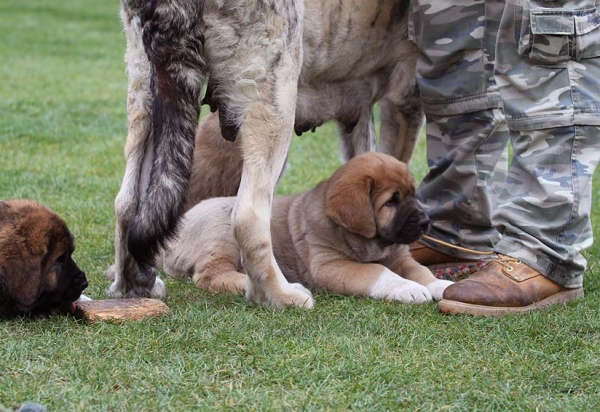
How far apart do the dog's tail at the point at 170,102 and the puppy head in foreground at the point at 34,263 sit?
32 centimetres

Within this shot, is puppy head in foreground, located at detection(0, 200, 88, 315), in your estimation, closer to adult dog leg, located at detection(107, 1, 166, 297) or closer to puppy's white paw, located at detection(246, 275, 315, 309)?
adult dog leg, located at detection(107, 1, 166, 297)

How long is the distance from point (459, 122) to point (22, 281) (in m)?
2.42

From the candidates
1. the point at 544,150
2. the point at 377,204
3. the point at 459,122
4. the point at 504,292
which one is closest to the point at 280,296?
the point at 377,204

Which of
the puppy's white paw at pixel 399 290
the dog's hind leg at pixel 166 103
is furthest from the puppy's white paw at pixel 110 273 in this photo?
the puppy's white paw at pixel 399 290

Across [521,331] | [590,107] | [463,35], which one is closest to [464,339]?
[521,331]

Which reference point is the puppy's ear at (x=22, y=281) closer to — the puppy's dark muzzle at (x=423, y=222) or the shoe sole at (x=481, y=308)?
the shoe sole at (x=481, y=308)

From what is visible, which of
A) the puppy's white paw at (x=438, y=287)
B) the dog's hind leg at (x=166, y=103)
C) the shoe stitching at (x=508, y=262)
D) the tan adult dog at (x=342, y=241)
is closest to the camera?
the dog's hind leg at (x=166, y=103)

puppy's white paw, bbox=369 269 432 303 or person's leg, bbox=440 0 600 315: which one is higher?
person's leg, bbox=440 0 600 315

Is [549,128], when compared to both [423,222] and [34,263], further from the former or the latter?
[34,263]

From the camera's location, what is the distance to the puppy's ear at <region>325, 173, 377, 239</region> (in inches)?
183

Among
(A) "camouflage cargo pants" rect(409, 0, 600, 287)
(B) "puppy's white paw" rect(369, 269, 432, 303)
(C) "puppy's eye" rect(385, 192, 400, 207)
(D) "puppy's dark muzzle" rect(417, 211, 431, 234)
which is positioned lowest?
(B) "puppy's white paw" rect(369, 269, 432, 303)

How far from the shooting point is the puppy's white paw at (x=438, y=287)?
14.8ft

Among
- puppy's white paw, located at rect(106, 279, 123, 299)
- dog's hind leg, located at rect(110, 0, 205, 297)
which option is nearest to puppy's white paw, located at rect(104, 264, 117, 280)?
puppy's white paw, located at rect(106, 279, 123, 299)

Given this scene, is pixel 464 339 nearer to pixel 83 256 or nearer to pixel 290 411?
pixel 290 411
